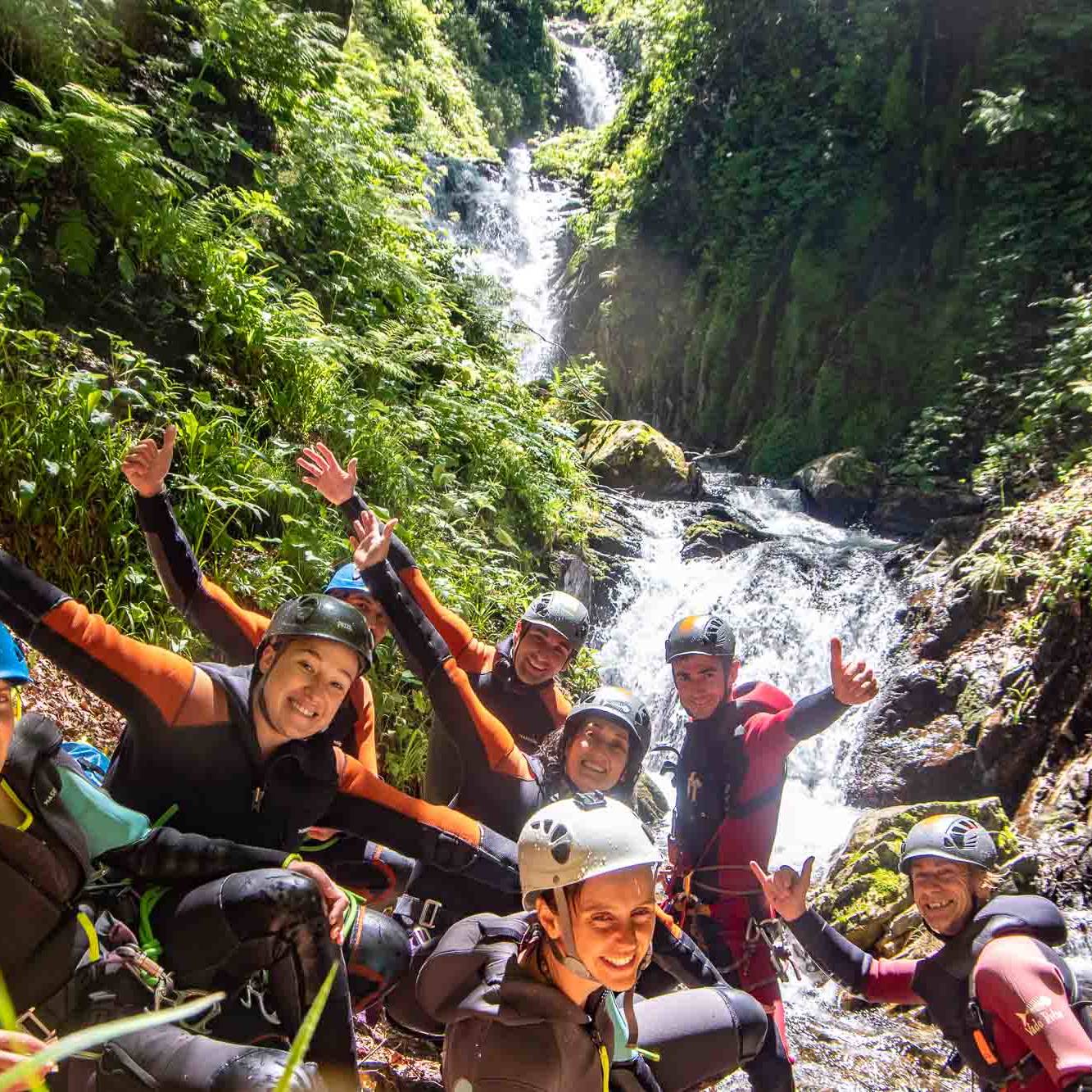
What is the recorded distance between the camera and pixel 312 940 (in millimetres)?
2344

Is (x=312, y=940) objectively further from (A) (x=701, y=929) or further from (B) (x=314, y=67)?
(B) (x=314, y=67)

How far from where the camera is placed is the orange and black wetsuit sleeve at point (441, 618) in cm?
422

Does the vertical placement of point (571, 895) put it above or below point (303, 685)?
below

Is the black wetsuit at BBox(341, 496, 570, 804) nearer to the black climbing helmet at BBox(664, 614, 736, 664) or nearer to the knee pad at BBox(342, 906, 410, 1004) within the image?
the black climbing helmet at BBox(664, 614, 736, 664)

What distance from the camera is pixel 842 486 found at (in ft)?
47.3

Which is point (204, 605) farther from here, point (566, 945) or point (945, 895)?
point (945, 895)

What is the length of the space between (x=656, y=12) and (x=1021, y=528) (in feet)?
59.6

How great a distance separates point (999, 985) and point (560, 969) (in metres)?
1.51

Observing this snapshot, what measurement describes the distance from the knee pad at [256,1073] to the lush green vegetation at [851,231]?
10.6m

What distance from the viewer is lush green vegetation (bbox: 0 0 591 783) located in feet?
15.7

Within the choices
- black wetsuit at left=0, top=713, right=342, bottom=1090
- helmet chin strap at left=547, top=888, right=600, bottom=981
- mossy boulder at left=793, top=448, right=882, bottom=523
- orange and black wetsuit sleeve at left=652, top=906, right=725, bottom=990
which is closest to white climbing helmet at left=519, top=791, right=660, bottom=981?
helmet chin strap at left=547, top=888, right=600, bottom=981

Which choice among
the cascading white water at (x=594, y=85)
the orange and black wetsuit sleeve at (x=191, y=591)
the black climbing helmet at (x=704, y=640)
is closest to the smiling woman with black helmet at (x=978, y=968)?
the black climbing helmet at (x=704, y=640)

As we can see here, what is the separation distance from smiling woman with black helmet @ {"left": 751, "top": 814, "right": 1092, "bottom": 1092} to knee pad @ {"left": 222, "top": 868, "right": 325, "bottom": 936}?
181 centimetres

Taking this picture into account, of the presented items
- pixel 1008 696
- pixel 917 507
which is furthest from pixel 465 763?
pixel 917 507
